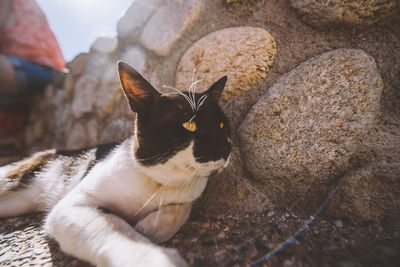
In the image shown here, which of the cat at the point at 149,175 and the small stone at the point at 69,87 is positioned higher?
the small stone at the point at 69,87

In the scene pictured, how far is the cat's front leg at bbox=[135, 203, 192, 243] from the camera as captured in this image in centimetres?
56

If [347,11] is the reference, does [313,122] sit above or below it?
below

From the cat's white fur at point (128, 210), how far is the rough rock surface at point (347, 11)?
25.4 inches

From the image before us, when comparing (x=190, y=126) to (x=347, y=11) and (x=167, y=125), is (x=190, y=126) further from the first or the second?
(x=347, y=11)

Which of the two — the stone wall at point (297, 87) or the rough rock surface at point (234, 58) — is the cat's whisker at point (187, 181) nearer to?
the stone wall at point (297, 87)

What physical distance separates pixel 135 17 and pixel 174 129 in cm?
95

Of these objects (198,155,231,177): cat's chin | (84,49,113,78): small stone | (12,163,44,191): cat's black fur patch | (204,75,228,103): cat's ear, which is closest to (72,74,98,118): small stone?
(84,49,113,78): small stone

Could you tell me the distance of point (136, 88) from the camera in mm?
607

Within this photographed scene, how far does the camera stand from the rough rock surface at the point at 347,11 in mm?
575

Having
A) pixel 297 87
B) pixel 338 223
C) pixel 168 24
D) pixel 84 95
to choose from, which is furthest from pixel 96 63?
pixel 338 223

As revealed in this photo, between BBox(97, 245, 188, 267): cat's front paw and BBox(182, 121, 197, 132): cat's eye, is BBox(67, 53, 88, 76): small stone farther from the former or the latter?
BBox(97, 245, 188, 267): cat's front paw

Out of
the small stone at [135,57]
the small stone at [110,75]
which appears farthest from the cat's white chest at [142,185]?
the small stone at [110,75]

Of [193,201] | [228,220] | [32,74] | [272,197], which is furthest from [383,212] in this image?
[32,74]

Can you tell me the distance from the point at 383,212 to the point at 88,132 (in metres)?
1.65
